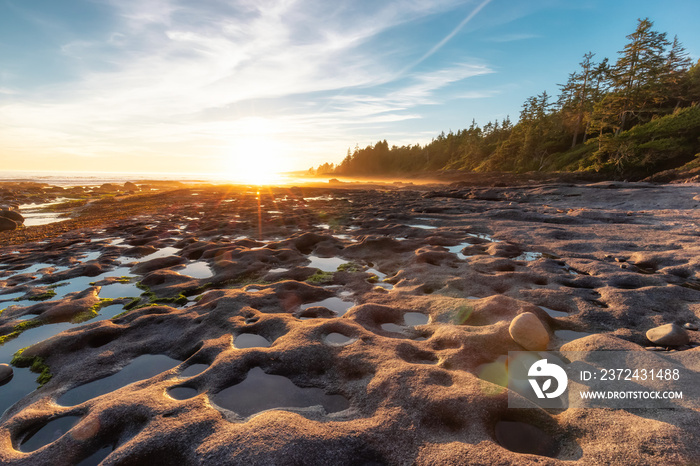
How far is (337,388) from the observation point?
→ 425cm

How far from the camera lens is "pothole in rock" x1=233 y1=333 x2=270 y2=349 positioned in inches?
216

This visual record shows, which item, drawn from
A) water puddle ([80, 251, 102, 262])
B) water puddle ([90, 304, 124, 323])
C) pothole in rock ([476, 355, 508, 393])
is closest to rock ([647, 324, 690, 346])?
pothole in rock ([476, 355, 508, 393])

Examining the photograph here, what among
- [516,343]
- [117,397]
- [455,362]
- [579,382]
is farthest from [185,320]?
[579,382]

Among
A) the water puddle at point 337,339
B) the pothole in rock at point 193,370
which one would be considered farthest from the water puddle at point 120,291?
the water puddle at point 337,339

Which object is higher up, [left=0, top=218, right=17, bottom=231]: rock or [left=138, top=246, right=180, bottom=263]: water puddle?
[left=0, top=218, right=17, bottom=231]: rock

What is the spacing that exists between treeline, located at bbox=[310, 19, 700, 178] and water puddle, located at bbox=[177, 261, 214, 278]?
41.3 metres

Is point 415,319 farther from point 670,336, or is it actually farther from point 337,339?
point 670,336

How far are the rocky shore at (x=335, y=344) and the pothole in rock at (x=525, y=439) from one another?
2 centimetres

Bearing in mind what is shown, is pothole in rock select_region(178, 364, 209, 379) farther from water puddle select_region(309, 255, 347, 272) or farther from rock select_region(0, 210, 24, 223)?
rock select_region(0, 210, 24, 223)

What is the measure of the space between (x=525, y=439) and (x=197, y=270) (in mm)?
10265

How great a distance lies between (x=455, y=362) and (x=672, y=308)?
5381mm

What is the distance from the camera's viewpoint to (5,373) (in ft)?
15.9

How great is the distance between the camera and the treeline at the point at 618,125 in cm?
3183

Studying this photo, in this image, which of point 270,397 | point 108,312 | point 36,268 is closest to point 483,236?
point 270,397
